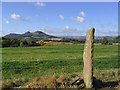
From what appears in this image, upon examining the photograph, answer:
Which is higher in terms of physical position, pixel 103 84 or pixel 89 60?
pixel 89 60

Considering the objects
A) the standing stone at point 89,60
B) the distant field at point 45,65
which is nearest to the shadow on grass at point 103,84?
the standing stone at point 89,60

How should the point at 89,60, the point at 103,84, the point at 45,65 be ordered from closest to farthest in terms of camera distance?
the point at 89,60 < the point at 103,84 < the point at 45,65

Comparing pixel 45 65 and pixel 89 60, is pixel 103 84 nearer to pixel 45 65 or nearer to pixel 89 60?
pixel 89 60

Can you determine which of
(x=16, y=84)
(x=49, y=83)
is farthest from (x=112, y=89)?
(x=16, y=84)

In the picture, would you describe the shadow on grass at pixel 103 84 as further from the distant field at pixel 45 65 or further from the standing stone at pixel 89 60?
the distant field at pixel 45 65

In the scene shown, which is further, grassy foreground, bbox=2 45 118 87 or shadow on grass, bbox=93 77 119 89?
grassy foreground, bbox=2 45 118 87

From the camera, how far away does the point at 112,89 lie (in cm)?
794

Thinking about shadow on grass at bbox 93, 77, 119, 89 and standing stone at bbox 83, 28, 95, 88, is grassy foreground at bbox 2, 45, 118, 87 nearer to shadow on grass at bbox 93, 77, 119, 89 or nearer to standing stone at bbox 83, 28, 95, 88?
shadow on grass at bbox 93, 77, 119, 89

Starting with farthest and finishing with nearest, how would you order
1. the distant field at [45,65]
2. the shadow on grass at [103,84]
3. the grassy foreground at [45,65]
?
the distant field at [45,65] < the grassy foreground at [45,65] < the shadow on grass at [103,84]

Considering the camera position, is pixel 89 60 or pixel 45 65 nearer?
pixel 89 60

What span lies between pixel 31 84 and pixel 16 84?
121cm

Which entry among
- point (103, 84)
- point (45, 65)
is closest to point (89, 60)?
point (103, 84)

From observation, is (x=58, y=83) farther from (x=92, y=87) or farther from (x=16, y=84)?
(x=16, y=84)

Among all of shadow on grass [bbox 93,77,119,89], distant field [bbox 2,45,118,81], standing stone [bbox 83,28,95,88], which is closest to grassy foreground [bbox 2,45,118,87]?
distant field [bbox 2,45,118,81]
